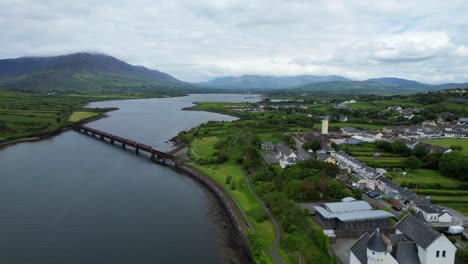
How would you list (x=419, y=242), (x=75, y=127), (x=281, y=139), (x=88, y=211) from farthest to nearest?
(x=75, y=127) → (x=281, y=139) → (x=88, y=211) → (x=419, y=242)

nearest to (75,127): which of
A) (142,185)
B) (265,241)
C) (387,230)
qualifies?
(142,185)

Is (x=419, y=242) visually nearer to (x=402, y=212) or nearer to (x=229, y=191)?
(x=402, y=212)

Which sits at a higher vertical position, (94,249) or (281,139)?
(281,139)

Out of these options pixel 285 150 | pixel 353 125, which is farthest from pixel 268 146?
pixel 353 125

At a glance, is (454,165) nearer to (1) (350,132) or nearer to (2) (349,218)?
(2) (349,218)

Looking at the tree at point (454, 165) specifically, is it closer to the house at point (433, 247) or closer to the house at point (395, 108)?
the house at point (433, 247)

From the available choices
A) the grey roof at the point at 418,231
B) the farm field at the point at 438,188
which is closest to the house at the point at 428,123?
the farm field at the point at 438,188

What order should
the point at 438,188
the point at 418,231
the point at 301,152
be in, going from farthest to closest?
the point at 301,152 → the point at 438,188 → the point at 418,231
